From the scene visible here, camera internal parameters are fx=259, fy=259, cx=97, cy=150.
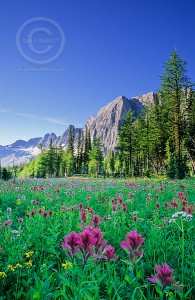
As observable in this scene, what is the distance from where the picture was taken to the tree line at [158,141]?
37.8 meters

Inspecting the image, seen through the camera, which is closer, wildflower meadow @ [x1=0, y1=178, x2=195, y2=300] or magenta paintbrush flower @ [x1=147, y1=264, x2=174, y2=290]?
magenta paintbrush flower @ [x1=147, y1=264, x2=174, y2=290]

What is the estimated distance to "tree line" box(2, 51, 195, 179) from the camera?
Result: 37.8 m

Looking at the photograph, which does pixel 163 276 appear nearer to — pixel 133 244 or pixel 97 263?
pixel 133 244

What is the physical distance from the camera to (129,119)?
6544 cm

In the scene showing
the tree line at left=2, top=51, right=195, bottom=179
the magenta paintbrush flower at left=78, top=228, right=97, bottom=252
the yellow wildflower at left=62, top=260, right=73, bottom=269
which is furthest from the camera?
the tree line at left=2, top=51, right=195, bottom=179

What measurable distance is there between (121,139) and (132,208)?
58717 mm

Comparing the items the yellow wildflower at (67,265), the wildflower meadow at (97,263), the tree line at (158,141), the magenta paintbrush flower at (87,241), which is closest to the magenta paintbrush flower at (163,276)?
the wildflower meadow at (97,263)

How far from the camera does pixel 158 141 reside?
63.2 metres

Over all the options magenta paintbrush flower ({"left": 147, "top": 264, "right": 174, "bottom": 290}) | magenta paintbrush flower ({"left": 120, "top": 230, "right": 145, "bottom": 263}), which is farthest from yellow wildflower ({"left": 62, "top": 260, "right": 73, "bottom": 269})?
magenta paintbrush flower ({"left": 147, "top": 264, "right": 174, "bottom": 290})

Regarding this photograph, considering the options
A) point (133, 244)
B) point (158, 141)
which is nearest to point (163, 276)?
point (133, 244)

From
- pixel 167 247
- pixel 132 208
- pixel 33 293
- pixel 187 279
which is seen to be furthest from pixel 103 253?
pixel 132 208

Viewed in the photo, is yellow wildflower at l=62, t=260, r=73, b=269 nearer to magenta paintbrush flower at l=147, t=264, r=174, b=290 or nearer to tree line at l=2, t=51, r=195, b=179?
magenta paintbrush flower at l=147, t=264, r=174, b=290

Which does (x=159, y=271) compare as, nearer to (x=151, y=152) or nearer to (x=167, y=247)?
(x=167, y=247)

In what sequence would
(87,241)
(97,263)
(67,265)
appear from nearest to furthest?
(87,241) → (97,263) → (67,265)
